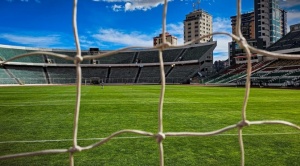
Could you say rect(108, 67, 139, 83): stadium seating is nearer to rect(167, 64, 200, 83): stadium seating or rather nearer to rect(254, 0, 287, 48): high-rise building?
rect(167, 64, 200, 83): stadium seating

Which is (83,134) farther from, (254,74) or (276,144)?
(254,74)

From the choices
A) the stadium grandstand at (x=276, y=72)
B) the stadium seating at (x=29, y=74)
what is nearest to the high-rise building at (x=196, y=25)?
the stadium grandstand at (x=276, y=72)

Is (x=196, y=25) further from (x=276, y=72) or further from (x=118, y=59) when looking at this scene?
(x=276, y=72)

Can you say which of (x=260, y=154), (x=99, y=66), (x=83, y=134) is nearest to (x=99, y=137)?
(x=83, y=134)

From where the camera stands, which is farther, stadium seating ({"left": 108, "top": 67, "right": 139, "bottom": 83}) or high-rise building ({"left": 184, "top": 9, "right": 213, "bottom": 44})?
high-rise building ({"left": 184, "top": 9, "right": 213, "bottom": 44})

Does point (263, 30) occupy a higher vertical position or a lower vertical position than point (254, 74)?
higher

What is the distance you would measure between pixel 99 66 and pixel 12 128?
47414 mm

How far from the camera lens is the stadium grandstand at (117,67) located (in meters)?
42.8

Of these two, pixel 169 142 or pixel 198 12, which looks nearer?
pixel 169 142

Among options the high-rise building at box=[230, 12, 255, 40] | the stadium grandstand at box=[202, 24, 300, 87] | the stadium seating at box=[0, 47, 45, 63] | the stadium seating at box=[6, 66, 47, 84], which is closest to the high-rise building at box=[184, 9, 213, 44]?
the high-rise building at box=[230, 12, 255, 40]

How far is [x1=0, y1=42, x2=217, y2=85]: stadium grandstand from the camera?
42781 millimetres

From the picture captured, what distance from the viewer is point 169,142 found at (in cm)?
335

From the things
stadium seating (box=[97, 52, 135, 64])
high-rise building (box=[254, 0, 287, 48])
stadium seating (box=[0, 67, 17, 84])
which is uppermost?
high-rise building (box=[254, 0, 287, 48])

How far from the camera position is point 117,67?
51.9 m
